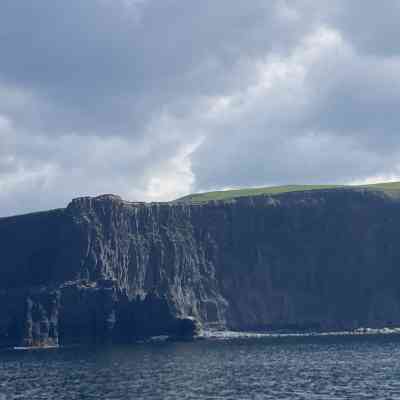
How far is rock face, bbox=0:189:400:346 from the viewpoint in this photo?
543 ft

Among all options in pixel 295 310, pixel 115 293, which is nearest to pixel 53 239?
pixel 115 293

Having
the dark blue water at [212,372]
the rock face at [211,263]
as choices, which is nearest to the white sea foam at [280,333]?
the rock face at [211,263]

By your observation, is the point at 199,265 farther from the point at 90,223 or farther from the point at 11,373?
the point at 11,373

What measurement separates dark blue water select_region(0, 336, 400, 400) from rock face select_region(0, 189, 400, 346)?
2734cm

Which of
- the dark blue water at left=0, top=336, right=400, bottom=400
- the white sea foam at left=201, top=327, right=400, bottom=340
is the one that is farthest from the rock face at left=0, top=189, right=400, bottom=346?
the dark blue water at left=0, top=336, right=400, bottom=400

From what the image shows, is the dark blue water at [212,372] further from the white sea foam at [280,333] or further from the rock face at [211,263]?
the rock face at [211,263]

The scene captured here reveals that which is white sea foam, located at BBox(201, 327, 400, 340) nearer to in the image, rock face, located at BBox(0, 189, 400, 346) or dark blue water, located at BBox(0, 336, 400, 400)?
rock face, located at BBox(0, 189, 400, 346)

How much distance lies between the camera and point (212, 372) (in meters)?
91.9

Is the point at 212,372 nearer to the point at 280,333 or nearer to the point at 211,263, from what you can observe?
the point at 280,333

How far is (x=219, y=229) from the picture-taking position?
19125cm

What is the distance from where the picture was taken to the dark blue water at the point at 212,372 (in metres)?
74.6

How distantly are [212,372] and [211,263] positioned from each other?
314ft

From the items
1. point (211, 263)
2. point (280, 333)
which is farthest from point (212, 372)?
point (211, 263)

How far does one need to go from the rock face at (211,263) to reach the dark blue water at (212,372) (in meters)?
27.3
